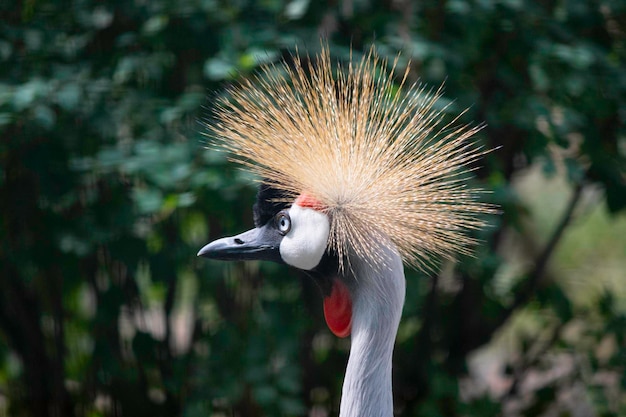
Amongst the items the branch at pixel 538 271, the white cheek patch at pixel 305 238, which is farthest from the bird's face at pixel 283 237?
the branch at pixel 538 271

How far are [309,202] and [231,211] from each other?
732 millimetres

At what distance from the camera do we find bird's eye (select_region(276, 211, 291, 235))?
142cm

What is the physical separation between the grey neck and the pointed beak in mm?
154

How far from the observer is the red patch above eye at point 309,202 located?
1372mm

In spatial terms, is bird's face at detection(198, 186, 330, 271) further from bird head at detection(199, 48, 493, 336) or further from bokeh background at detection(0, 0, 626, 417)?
bokeh background at detection(0, 0, 626, 417)

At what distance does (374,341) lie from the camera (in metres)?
A: 1.38

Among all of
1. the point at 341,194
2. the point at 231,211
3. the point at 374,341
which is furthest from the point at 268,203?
the point at 231,211

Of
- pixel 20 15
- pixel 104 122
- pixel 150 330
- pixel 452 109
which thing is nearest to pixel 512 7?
pixel 452 109

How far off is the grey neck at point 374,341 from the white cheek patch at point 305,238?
74 mm

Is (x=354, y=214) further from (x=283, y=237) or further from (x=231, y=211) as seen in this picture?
(x=231, y=211)

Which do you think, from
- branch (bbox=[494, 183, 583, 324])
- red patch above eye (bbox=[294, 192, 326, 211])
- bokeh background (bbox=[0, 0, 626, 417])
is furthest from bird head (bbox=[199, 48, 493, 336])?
branch (bbox=[494, 183, 583, 324])

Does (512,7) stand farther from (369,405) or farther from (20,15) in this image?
(20,15)

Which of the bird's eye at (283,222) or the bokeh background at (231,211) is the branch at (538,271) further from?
the bird's eye at (283,222)

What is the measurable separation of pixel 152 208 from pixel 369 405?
0.82 m
